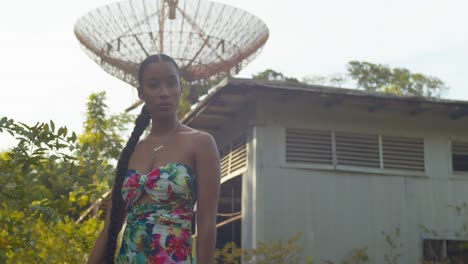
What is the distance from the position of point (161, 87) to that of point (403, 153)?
30.1 ft

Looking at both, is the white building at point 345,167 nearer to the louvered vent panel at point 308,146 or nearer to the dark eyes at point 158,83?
the louvered vent panel at point 308,146

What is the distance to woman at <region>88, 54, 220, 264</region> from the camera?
2.59 metres

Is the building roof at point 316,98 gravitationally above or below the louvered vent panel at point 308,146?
above

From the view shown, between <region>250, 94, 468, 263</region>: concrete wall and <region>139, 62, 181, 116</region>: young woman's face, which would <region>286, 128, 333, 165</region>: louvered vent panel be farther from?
<region>139, 62, 181, 116</region>: young woman's face

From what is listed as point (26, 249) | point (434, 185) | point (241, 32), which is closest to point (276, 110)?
point (434, 185)

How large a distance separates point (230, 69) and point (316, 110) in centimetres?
1003

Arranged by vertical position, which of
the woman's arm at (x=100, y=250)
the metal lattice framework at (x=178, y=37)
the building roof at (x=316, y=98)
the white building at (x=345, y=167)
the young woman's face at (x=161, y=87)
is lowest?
the woman's arm at (x=100, y=250)

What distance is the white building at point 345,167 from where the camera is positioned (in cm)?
1045

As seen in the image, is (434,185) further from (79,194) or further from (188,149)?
(188,149)

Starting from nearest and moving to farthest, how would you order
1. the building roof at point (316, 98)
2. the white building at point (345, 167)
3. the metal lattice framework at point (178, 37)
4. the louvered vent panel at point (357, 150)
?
the building roof at point (316, 98) < the white building at point (345, 167) < the louvered vent panel at point (357, 150) < the metal lattice framework at point (178, 37)

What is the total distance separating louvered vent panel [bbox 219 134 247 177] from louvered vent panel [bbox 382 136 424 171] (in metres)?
2.33

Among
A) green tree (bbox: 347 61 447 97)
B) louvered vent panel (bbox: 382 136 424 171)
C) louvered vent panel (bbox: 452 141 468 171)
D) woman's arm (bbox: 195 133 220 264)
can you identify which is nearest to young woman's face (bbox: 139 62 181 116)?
woman's arm (bbox: 195 133 220 264)

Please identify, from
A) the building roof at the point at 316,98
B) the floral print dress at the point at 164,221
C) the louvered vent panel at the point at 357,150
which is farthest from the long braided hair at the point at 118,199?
the louvered vent panel at the point at 357,150

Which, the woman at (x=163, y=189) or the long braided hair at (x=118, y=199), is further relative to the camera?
the long braided hair at (x=118, y=199)
